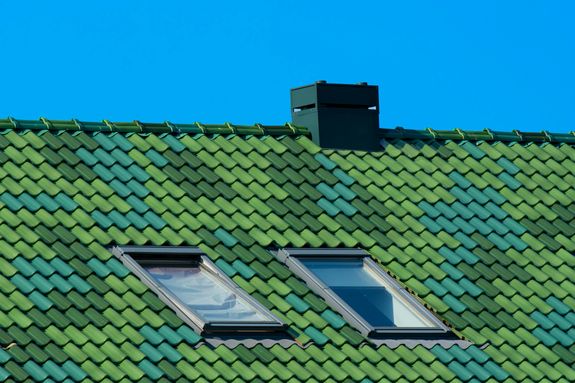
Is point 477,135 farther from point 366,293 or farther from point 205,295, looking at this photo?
point 205,295

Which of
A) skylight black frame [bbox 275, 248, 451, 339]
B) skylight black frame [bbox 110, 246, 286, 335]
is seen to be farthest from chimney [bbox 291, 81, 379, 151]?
skylight black frame [bbox 110, 246, 286, 335]

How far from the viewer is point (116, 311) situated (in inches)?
768

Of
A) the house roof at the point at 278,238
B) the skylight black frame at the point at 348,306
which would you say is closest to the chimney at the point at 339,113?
the house roof at the point at 278,238

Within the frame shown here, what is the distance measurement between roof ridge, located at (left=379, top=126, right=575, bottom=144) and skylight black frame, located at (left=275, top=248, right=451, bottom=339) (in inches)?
144

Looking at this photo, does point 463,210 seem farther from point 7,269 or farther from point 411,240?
point 7,269

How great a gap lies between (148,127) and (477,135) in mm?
5258

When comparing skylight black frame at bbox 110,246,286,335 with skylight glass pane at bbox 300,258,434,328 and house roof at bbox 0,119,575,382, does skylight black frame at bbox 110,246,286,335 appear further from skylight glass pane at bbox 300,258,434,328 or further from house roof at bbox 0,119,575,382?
skylight glass pane at bbox 300,258,434,328

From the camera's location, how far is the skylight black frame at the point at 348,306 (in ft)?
68.0

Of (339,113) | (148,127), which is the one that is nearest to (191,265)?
(148,127)

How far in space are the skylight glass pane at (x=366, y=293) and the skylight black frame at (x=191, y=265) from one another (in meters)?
1.37

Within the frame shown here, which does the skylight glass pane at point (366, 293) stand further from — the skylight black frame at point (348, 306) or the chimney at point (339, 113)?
the chimney at point (339, 113)

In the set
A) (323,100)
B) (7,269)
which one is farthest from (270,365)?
(323,100)

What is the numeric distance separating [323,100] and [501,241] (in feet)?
11.8

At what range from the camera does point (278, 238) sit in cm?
2186
